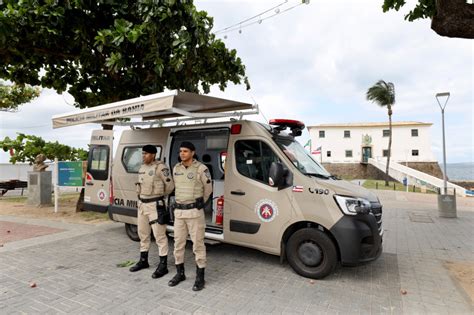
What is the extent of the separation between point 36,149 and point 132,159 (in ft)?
23.8

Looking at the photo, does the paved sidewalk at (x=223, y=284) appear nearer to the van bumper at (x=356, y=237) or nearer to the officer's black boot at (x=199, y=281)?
the officer's black boot at (x=199, y=281)

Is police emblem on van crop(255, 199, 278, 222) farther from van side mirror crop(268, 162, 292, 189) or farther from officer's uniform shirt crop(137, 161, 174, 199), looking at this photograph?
officer's uniform shirt crop(137, 161, 174, 199)

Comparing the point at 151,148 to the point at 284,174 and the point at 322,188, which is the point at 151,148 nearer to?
the point at 284,174

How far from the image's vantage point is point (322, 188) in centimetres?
443

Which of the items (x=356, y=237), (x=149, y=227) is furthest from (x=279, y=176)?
(x=149, y=227)

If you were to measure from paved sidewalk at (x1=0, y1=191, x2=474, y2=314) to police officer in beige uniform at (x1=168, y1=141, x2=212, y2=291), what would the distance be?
352 mm

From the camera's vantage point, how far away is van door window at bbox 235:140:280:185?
16.0 feet

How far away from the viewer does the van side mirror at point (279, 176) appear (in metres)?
4.25

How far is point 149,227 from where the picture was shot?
4762 mm

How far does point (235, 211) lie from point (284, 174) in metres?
1.14

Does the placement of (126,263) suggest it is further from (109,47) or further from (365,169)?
(365,169)

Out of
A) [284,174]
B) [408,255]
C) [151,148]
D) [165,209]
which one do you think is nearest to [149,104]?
[151,148]

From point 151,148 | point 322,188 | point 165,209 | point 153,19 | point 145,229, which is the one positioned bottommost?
point 145,229

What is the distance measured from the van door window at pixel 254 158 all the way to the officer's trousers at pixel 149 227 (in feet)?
5.14
